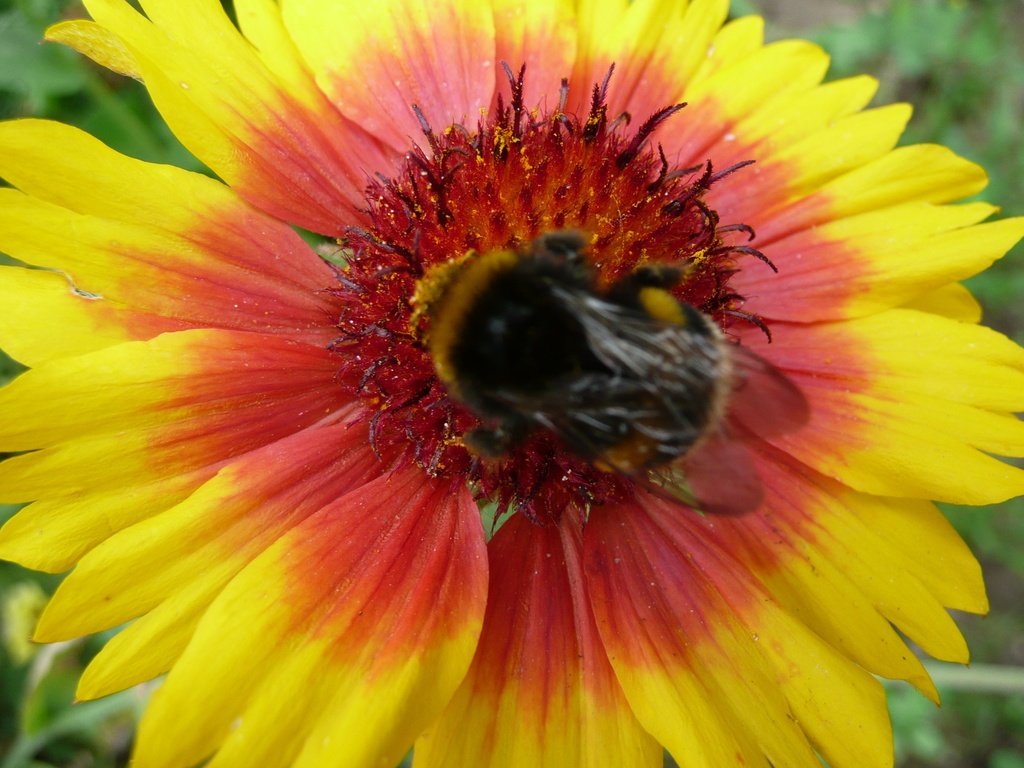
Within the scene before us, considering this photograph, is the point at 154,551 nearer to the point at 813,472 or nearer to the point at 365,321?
the point at 365,321

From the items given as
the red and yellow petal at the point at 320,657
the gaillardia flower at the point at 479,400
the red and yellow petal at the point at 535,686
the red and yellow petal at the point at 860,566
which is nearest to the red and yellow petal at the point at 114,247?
the gaillardia flower at the point at 479,400

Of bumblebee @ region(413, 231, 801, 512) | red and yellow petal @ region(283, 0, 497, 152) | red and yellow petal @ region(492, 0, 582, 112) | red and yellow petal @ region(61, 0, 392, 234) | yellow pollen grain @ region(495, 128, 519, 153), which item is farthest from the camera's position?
red and yellow petal @ region(492, 0, 582, 112)

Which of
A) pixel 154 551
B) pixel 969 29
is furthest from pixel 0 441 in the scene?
pixel 969 29

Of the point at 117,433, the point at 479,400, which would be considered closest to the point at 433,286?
the point at 479,400

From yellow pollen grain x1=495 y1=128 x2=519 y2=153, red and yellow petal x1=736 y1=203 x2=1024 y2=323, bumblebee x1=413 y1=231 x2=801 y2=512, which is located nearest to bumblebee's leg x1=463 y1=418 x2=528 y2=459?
bumblebee x1=413 y1=231 x2=801 y2=512

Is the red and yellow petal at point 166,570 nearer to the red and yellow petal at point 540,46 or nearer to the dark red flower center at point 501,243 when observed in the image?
the dark red flower center at point 501,243

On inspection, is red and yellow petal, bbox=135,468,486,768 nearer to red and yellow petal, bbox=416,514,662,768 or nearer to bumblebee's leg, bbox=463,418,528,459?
red and yellow petal, bbox=416,514,662,768

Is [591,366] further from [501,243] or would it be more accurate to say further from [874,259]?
[874,259]
